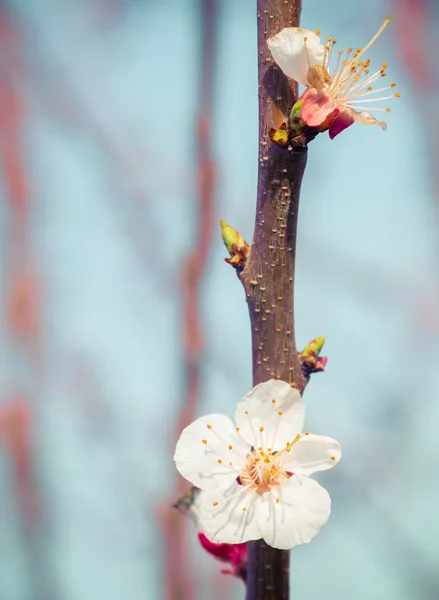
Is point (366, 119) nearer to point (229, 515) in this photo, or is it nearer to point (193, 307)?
point (229, 515)

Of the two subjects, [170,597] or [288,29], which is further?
[170,597]

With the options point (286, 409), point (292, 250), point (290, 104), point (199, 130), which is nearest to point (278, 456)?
point (286, 409)

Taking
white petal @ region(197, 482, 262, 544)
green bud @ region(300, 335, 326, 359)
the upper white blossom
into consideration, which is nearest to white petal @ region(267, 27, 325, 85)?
the upper white blossom

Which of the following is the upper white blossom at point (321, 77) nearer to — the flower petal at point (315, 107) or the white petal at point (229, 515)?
the flower petal at point (315, 107)

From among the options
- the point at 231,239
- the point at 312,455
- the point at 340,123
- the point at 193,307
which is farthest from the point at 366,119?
the point at 193,307

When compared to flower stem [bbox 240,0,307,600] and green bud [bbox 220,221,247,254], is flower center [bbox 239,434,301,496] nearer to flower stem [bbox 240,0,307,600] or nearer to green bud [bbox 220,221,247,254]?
flower stem [bbox 240,0,307,600]

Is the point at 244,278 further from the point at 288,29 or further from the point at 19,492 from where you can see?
the point at 19,492
